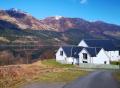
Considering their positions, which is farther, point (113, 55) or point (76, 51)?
point (113, 55)

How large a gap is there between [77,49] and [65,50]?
421 cm

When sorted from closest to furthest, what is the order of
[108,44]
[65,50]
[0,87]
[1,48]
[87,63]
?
[0,87]
[87,63]
[65,50]
[108,44]
[1,48]

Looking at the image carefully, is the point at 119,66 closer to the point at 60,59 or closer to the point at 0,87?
the point at 60,59

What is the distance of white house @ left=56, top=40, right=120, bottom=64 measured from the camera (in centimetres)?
10338

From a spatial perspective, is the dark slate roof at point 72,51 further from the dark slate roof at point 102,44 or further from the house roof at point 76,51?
the dark slate roof at point 102,44

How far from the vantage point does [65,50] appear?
354 feet

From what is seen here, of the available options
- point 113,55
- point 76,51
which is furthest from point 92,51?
point 113,55

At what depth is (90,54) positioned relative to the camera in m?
104

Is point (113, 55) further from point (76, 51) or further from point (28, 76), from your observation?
point (28, 76)

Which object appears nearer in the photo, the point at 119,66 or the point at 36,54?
the point at 119,66

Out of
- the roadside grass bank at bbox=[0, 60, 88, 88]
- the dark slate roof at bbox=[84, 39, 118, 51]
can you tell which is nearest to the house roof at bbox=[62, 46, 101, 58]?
the dark slate roof at bbox=[84, 39, 118, 51]

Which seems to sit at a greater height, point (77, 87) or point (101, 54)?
point (101, 54)

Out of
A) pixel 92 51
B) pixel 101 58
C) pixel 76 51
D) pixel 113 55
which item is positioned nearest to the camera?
pixel 101 58

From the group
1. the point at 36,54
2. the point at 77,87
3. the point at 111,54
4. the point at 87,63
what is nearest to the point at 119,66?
the point at 87,63
